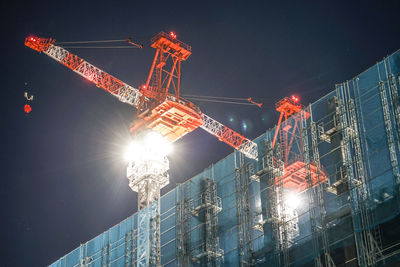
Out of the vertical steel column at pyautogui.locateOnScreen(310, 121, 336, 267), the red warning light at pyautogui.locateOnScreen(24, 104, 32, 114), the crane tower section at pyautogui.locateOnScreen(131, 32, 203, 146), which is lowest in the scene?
the vertical steel column at pyautogui.locateOnScreen(310, 121, 336, 267)

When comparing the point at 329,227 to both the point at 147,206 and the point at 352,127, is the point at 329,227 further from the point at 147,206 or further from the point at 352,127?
the point at 147,206

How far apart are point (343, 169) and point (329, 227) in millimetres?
3799

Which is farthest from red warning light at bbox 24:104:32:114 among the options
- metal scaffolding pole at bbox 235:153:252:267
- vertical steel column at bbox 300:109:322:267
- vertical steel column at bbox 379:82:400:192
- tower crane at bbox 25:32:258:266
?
vertical steel column at bbox 379:82:400:192

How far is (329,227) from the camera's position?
4856 cm

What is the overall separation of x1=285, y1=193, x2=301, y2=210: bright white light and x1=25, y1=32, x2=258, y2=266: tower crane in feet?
17.4

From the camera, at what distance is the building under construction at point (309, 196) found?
46.7m

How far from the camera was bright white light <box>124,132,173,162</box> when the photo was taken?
77500 mm

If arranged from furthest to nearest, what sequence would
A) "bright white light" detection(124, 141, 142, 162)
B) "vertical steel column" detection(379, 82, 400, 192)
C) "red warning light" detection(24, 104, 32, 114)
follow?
"red warning light" detection(24, 104, 32, 114) → "bright white light" detection(124, 141, 142, 162) → "vertical steel column" detection(379, 82, 400, 192)

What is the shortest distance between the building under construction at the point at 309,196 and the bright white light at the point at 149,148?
14958 mm

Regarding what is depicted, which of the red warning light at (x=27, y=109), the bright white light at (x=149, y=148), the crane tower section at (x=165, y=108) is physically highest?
the red warning light at (x=27, y=109)

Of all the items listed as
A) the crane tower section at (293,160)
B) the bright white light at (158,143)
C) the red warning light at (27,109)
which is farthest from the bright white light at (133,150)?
the red warning light at (27,109)

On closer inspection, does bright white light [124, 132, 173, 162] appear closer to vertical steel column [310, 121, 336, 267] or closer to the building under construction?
the building under construction

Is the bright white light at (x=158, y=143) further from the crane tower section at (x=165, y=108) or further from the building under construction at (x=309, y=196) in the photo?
the building under construction at (x=309, y=196)

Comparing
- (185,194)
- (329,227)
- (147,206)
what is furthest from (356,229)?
(147,206)
